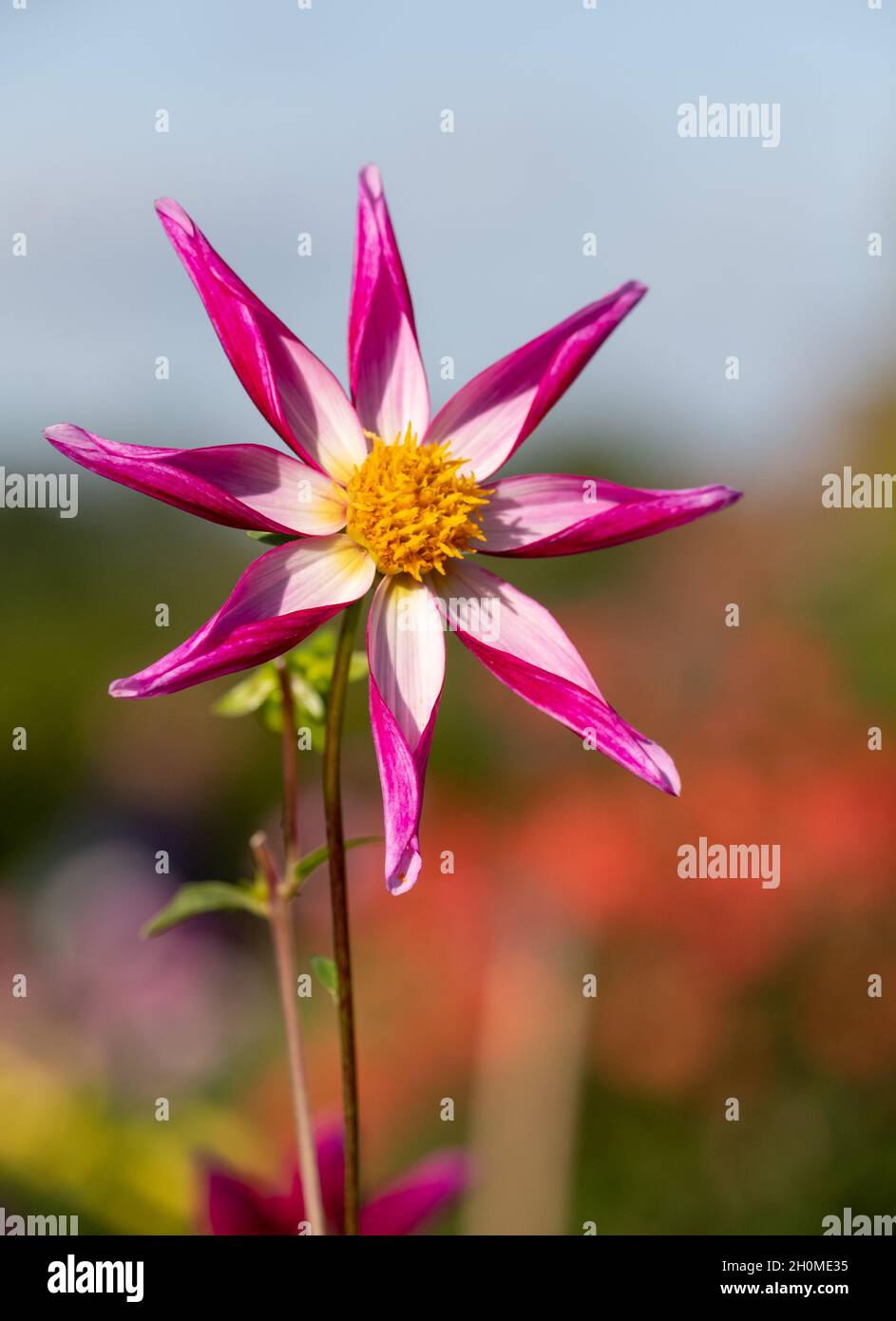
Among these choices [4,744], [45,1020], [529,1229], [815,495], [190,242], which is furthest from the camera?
[815,495]

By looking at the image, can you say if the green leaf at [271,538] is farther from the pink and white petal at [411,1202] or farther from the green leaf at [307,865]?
the pink and white petal at [411,1202]

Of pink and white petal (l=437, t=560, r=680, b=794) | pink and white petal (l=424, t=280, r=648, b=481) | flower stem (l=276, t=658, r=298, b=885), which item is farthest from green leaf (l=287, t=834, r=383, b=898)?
pink and white petal (l=424, t=280, r=648, b=481)

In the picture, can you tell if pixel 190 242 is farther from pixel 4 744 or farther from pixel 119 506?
pixel 119 506

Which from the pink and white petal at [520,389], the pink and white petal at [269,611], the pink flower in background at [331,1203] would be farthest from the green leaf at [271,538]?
the pink flower in background at [331,1203]

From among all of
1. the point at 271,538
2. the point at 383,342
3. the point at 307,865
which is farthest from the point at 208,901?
the point at 383,342
